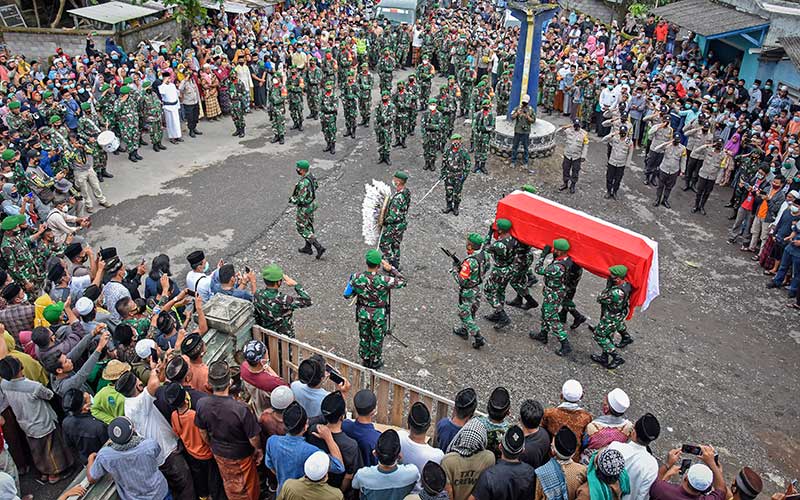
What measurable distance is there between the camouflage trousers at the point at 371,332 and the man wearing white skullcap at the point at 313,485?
10.3 ft

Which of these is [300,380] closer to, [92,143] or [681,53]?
[92,143]

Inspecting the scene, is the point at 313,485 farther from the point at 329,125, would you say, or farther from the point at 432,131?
the point at 329,125

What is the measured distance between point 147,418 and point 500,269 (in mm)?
5061

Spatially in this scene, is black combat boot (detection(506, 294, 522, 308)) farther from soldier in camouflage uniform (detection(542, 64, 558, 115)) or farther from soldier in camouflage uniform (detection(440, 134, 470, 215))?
soldier in camouflage uniform (detection(542, 64, 558, 115))

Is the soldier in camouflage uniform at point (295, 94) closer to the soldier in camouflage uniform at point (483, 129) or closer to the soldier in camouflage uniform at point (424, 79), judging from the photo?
the soldier in camouflage uniform at point (424, 79)

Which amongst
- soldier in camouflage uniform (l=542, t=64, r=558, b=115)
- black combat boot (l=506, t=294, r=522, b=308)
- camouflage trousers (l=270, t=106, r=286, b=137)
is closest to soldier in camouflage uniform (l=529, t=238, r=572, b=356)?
black combat boot (l=506, t=294, r=522, b=308)

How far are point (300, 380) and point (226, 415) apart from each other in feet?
2.34

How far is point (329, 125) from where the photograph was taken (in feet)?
45.1

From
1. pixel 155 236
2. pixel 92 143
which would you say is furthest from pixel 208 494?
pixel 92 143

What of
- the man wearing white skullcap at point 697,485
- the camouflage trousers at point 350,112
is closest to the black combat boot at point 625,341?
the man wearing white skullcap at point 697,485

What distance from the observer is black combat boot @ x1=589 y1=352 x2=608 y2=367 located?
798 centimetres

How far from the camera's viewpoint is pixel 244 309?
625 centimetres

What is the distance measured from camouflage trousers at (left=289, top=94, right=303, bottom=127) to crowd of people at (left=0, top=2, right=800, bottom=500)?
0.08 m

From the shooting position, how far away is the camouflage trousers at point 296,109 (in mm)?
15012
